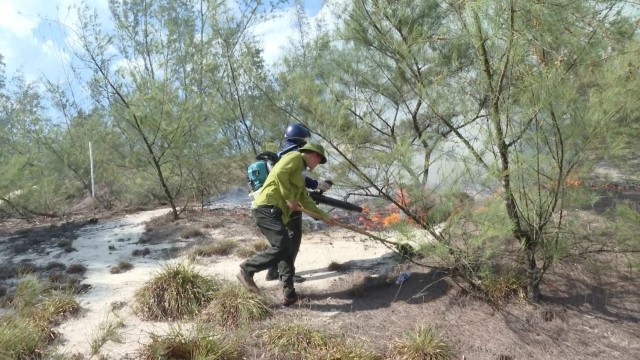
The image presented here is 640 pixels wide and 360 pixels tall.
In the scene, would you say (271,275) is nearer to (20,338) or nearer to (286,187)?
(286,187)

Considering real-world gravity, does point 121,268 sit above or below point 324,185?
below

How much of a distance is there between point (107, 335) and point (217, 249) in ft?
8.27

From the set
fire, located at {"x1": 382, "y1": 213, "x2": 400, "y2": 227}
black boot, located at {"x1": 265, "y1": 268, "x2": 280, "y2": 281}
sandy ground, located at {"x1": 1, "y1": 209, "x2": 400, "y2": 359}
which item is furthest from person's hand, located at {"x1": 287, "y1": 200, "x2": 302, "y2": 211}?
black boot, located at {"x1": 265, "y1": 268, "x2": 280, "y2": 281}

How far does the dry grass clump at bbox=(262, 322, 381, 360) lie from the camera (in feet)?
11.8

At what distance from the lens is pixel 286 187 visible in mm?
4344

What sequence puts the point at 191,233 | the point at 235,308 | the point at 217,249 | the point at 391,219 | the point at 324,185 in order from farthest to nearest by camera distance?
the point at 191,233
the point at 217,249
the point at 324,185
the point at 391,219
the point at 235,308

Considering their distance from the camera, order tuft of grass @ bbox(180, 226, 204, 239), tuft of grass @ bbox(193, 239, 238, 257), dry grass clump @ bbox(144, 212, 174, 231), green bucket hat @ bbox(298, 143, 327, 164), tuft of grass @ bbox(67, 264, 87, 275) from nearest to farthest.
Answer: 1. green bucket hat @ bbox(298, 143, 327, 164)
2. tuft of grass @ bbox(67, 264, 87, 275)
3. tuft of grass @ bbox(193, 239, 238, 257)
4. tuft of grass @ bbox(180, 226, 204, 239)
5. dry grass clump @ bbox(144, 212, 174, 231)

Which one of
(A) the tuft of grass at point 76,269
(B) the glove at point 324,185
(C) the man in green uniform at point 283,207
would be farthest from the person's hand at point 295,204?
(A) the tuft of grass at point 76,269

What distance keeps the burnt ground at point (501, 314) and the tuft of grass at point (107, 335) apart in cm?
104

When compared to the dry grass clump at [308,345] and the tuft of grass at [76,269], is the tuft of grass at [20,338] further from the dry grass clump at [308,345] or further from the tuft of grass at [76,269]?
the tuft of grass at [76,269]

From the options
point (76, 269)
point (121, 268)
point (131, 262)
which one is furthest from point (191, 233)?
point (76, 269)

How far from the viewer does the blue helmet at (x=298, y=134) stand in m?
4.71

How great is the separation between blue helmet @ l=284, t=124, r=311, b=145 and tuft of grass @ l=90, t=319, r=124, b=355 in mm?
2248

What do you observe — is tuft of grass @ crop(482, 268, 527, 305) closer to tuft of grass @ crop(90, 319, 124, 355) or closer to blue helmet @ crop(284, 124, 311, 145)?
blue helmet @ crop(284, 124, 311, 145)
